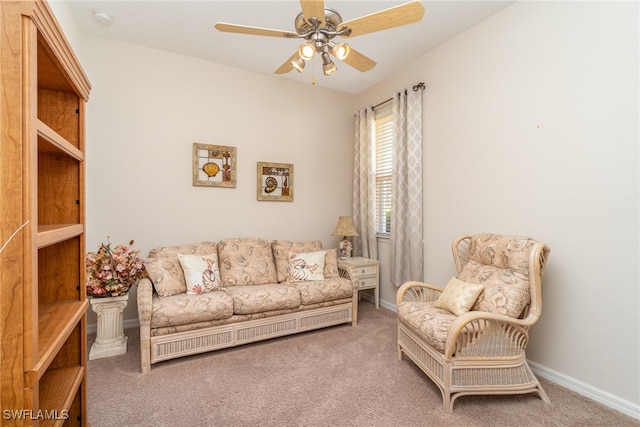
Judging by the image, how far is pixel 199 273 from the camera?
2.75 meters

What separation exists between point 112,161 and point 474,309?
361 centimetres

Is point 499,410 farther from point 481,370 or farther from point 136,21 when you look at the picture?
point 136,21

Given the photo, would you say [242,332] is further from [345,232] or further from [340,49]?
[340,49]

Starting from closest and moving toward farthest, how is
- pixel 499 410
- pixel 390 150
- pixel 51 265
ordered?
pixel 51 265, pixel 499 410, pixel 390 150

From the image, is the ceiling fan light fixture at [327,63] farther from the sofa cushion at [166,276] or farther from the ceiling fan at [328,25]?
the sofa cushion at [166,276]

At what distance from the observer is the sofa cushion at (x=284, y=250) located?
3295 mm

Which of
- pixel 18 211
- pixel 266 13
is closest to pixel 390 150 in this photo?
pixel 266 13

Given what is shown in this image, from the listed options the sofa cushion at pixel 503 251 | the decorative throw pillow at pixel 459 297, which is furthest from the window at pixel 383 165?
the decorative throw pillow at pixel 459 297

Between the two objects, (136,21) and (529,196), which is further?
(136,21)

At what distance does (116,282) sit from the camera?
256 centimetres

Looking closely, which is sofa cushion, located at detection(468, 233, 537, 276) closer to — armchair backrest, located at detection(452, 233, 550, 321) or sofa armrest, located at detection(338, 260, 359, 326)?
armchair backrest, located at detection(452, 233, 550, 321)

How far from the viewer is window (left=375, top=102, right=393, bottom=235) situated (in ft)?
12.6

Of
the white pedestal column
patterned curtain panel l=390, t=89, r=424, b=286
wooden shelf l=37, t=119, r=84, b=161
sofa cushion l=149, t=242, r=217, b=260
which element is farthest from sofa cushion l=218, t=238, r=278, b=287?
wooden shelf l=37, t=119, r=84, b=161

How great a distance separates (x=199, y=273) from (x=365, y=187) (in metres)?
2.36
